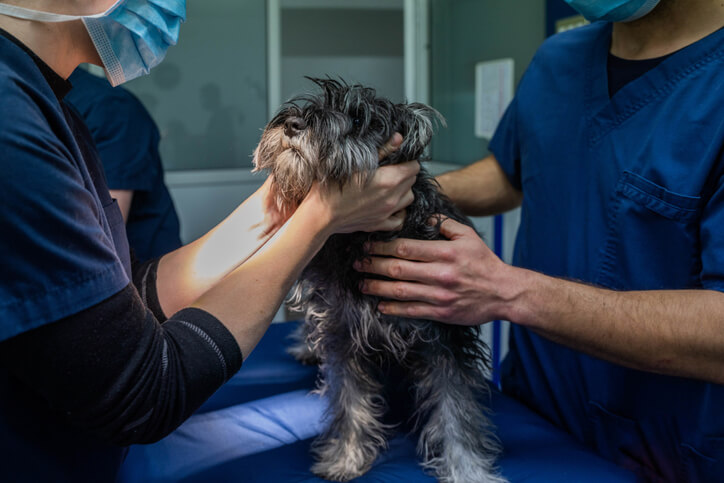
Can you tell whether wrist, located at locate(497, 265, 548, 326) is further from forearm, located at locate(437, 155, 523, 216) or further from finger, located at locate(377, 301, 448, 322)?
forearm, located at locate(437, 155, 523, 216)

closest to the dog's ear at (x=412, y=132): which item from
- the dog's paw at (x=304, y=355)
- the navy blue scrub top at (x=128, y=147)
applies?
the dog's paw at (x=304, y=355)

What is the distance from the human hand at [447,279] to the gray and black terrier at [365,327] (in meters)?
0.07

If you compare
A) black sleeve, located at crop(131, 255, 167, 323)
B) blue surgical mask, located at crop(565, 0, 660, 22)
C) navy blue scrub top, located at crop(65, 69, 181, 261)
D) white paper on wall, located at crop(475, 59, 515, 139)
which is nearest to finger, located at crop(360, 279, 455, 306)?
black sleeve, located at crop(131, 255, 167, 323)

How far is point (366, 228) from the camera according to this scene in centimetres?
110

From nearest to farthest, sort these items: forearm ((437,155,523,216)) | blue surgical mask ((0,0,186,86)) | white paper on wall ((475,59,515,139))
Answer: blue surgical mask ((0,0,186,86))
forearm ((437,155,523,216))
white paper on wall ((475,59,515,139))

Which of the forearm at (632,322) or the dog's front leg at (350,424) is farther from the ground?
the forearm at (632,322)

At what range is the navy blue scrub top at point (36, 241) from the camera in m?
0.68

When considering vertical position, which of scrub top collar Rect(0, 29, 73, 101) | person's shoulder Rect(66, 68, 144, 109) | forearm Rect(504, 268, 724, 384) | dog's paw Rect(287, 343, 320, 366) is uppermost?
person's shoulder Rect(66, 68, 144, 109)

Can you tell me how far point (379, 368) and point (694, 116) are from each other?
826 mm

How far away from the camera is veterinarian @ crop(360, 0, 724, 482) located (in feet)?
3.45

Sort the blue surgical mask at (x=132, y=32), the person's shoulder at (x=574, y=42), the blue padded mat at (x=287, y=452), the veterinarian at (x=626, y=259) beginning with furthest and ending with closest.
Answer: the person's shoulder at (x=574, y=42) < the blue padded mat at (x=287, y=452) < the veterinarian at (x=626, y=259) < the blue surgical mask at (x=132, y=32)

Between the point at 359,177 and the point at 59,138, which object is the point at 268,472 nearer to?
the point at 359,177

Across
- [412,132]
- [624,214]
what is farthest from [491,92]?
[412,132]

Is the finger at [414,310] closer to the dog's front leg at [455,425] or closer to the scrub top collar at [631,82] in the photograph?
the dog's front leg at [455,425]
